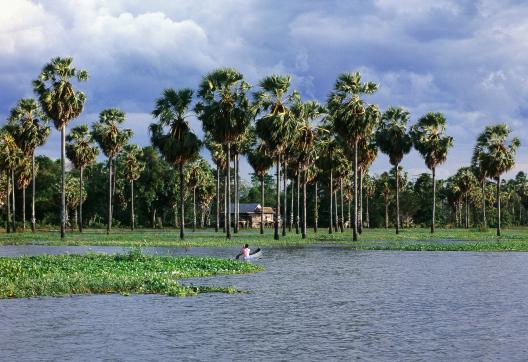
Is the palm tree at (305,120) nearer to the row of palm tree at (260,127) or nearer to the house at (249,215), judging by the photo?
the row of palm tree at (260,127)

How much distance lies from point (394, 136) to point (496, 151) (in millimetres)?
13920

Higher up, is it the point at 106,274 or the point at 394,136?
the point at 394,136

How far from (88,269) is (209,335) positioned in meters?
16.4

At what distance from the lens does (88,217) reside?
461 ft

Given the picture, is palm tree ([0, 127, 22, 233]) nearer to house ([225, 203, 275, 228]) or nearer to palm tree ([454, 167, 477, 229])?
house ([225, 203, 275, 228])

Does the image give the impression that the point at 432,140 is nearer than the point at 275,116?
No

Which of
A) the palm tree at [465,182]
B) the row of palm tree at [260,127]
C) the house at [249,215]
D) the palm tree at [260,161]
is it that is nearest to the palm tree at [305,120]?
the row of palm tree at [260,127]

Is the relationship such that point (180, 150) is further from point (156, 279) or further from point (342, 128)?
point (156, 279)

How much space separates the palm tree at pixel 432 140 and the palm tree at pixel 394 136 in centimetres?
297

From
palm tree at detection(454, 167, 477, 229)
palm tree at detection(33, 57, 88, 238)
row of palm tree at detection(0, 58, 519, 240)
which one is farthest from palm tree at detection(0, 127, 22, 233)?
palm tree at detection(454, 167, 477, 229)

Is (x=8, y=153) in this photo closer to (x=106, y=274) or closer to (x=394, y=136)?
A: (x=394, y=136)

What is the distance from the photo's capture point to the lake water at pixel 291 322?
56.9ft

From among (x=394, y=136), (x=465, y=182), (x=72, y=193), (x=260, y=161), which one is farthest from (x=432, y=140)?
(x=72, y=193)

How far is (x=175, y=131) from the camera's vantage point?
7162 cm
